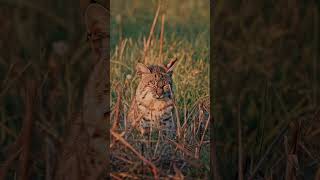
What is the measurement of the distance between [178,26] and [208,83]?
9.3 inches

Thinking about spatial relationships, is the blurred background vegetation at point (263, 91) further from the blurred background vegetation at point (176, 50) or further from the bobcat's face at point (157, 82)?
the bobcat's face at point (157, 82)

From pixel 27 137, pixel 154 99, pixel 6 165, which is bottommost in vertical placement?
pixel 6 165

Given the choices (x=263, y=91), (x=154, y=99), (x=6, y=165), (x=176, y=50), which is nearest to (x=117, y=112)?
(x=154, y=99)

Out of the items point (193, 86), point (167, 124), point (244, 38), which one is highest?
point (244, 38)

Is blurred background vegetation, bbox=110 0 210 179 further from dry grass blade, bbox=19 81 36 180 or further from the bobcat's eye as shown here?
dry grass blade, bbox=19 81 36 180

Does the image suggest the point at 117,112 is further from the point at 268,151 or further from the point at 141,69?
the point at 268,151

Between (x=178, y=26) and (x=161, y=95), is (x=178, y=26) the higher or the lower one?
the higher one

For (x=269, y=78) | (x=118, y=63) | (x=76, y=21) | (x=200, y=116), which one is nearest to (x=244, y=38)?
(x=269, y=78)

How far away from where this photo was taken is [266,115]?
7.27 feet

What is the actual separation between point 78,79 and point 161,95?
307mm

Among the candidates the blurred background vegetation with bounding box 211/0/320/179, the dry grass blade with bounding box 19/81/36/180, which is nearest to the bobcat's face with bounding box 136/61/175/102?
the blurred background vegetation with bounding box 211/0/320/179

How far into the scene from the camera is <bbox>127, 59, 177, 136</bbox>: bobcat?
2.18 m

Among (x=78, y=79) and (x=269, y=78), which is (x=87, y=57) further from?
(x=269, y=78)

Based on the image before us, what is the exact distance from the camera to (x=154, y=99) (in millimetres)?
2193
